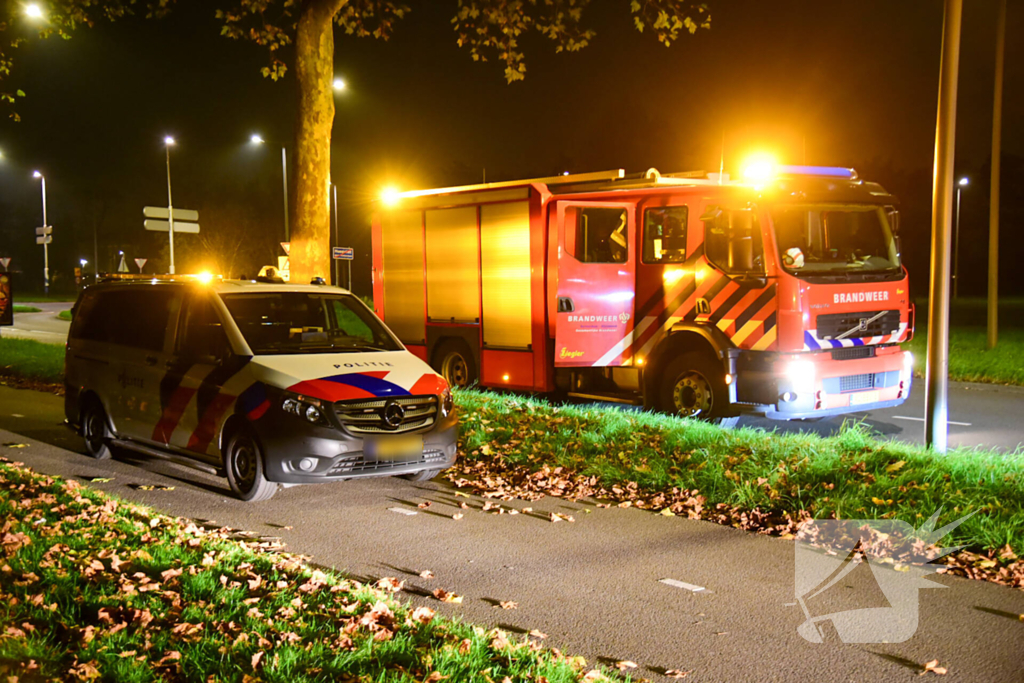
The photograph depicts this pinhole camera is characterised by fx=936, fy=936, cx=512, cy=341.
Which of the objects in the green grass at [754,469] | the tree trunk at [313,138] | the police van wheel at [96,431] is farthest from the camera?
the tree trunk at [313,138]

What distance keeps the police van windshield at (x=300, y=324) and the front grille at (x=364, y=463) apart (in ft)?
3.85

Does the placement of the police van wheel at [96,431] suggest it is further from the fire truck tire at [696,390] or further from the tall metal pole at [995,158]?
the tall metal pole at [995,158]

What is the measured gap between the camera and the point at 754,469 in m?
7.54

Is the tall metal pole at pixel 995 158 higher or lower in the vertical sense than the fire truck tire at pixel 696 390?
higher

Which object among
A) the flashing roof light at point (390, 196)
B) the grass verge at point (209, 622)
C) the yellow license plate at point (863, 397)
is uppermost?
the flashing roof light at point (390, 196)

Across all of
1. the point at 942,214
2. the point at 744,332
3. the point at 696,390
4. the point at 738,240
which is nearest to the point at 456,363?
the point at 696,390

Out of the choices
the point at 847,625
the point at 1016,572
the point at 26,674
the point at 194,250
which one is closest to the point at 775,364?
the point at 1016,572

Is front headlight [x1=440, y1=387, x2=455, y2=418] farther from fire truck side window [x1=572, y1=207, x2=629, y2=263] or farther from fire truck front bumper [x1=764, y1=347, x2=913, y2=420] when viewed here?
fire truck side window [x1=572, y1=207, x2=629, y2=263]

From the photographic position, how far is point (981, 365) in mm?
16594

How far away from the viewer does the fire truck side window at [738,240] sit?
996cm

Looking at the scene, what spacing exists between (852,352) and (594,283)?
3.04 m

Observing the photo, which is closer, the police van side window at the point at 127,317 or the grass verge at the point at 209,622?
the grass verge at the point at 209,622

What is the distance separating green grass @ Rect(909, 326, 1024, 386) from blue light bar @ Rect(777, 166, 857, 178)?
6.40 m

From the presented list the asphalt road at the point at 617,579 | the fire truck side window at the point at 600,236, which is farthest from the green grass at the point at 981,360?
the asphalt road at the point at 617,579
